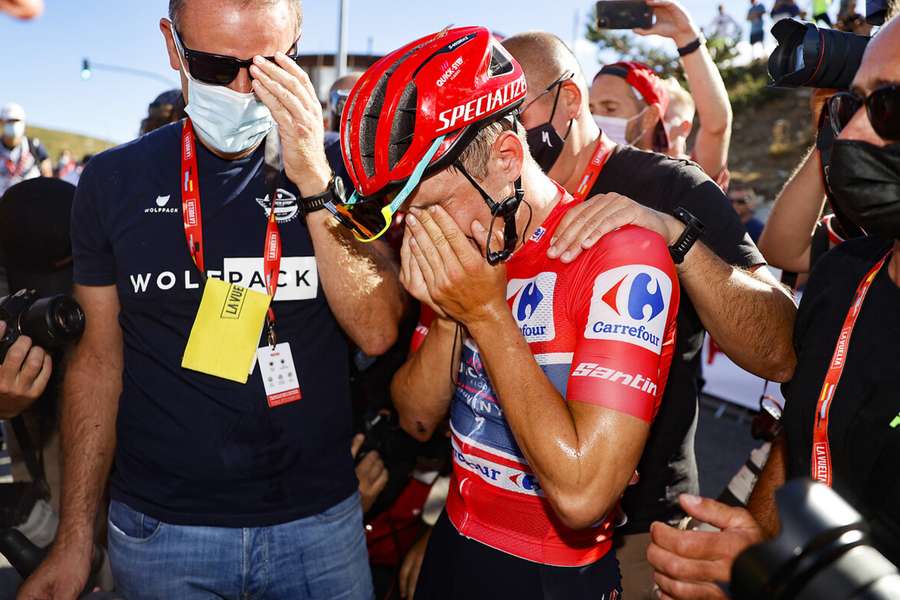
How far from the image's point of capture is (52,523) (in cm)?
253

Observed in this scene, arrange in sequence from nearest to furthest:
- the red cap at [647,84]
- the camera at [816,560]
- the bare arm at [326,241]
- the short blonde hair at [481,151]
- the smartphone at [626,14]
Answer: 1. the camera at [816,560]
2. the short blonde hair at [481,151]
3. the bare arm at [326,241]
4. the smartphone at [626,14]
5. the red cap at [647,84]

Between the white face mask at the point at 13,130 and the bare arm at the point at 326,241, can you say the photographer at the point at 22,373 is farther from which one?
the white face mask at the point at 13,130

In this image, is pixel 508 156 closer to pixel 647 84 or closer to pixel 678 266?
pixel 678 266

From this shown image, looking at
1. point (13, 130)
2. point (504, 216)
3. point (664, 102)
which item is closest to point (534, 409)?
point (504, 216)

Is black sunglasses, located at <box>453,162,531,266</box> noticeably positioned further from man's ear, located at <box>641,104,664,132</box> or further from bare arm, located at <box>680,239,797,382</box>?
man's ear, located at <box>641,104,664,132</box>

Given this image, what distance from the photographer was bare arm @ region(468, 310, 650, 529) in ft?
4.73

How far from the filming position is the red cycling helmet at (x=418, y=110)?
65.7 inches

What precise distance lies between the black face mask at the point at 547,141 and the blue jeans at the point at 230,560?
162cm

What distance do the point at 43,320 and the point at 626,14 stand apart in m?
2.83

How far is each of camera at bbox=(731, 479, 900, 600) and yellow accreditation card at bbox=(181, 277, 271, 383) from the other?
5.05 feet

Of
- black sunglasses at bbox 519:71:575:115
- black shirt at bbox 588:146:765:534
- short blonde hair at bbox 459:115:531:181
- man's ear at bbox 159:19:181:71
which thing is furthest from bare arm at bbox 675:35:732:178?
man's ear at bbox 159:19:181:71

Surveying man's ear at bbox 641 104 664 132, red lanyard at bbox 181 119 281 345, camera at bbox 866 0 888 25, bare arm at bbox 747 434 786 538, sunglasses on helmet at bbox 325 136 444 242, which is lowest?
bare arm at bbox 747 434 786 538

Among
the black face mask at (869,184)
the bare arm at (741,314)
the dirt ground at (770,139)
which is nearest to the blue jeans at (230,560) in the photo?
the bare arm at (741,314)

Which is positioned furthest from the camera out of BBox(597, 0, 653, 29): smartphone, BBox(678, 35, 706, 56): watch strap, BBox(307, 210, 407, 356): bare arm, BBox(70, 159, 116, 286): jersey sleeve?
BBox(678, 35, 706, 56): watch strap
